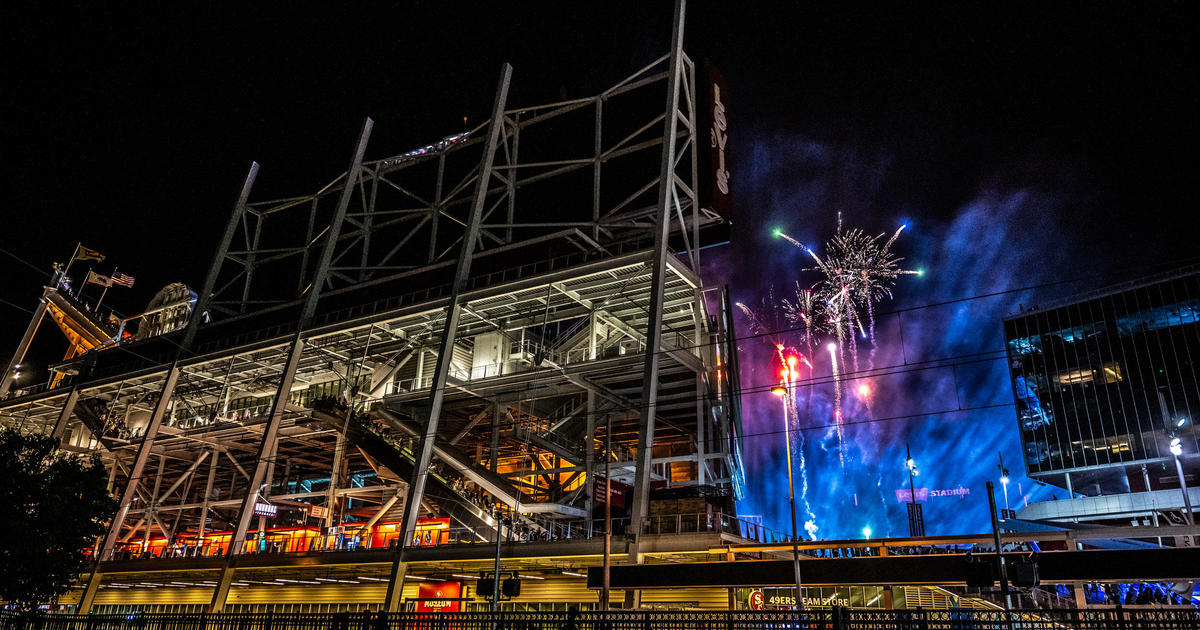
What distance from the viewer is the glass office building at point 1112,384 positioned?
244 ft

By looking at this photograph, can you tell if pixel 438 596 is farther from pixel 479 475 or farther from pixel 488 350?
pixel 488 350

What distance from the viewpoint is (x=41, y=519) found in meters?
27.3

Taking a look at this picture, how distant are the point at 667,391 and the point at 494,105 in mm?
20972

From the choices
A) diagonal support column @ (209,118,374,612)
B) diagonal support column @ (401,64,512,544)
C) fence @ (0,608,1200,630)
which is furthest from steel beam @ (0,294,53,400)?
fence @ (0,608,1200,630)

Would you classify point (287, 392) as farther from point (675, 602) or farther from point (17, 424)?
point (17, 424)

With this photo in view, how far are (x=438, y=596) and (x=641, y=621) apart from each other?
29.3 meters

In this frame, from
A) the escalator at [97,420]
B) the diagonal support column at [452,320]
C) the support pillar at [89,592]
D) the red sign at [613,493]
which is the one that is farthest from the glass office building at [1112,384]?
the escalator at [97,420]

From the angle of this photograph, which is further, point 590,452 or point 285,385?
point 285,385

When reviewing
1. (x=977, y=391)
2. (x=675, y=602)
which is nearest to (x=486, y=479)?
Result: (x=675, y=602)

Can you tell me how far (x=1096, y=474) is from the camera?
81.8 meters

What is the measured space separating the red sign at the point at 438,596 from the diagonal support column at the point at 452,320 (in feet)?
14.5

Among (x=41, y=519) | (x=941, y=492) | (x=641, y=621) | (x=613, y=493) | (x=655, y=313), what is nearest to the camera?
(x=641, y=621)

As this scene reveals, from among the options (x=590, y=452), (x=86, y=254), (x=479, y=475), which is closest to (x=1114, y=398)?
(x=590, y=452)

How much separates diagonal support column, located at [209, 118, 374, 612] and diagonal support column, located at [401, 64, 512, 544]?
1104cm
